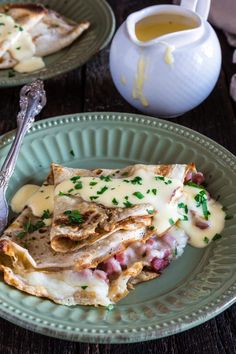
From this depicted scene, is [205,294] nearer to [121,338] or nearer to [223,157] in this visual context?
[121,338]

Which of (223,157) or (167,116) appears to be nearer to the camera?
(223,157)

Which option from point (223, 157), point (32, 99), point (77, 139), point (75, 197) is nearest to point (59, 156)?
point (77, 139)

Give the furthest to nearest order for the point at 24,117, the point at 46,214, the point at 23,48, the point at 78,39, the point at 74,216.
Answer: the point at 78,39 < the point at 23,48 < the point at 24,117 < the point at 46,214 < the point at 74,216

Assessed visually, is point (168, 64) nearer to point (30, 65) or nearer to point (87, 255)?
point (30, 65)

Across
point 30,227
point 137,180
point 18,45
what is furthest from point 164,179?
point 18,45

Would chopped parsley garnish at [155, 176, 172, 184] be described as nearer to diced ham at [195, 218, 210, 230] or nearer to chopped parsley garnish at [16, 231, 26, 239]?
diced ham at [195, 218, 210, 230]

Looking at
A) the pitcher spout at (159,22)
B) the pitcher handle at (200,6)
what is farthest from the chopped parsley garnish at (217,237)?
the pitcher handle at (200,6)

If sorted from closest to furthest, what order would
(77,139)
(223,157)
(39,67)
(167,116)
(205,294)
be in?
(205,294) → (223,157) → (77,139) → (167,116) → (39,67)
